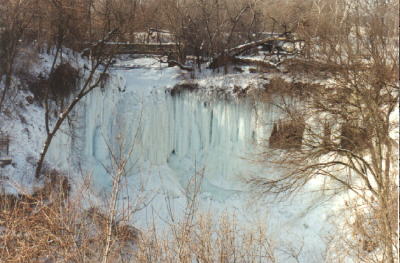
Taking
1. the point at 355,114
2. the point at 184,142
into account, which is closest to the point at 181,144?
the point at 184,142

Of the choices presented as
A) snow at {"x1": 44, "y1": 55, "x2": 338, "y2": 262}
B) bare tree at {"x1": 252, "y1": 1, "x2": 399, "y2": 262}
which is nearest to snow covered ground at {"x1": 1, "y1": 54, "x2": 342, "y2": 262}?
snow at {"x1": 44, "y1": 55, "x2": 338, "y2": 262}

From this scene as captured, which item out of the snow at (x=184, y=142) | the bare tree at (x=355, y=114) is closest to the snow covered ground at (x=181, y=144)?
the snow at (x=184, y=142)

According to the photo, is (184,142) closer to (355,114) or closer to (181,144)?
(181,144)

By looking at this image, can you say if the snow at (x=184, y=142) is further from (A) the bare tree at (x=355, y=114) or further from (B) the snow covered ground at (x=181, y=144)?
(A) the bare tree at (x=355, y=114)

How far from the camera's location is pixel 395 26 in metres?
9.61

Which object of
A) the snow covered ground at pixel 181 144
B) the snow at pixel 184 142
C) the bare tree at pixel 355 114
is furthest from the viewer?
the snow at pixel 184 142

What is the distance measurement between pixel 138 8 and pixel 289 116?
26.1 feet

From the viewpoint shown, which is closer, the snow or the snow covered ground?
the snow covered ground

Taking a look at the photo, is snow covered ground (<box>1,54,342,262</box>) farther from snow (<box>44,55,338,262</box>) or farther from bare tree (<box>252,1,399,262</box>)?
bare tree (<box>252,1,399,262</box>)

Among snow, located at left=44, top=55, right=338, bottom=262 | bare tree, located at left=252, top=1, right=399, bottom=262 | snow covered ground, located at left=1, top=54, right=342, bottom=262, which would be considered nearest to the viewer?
bare tree, located at left=252, top=1, right=399, bottom=262

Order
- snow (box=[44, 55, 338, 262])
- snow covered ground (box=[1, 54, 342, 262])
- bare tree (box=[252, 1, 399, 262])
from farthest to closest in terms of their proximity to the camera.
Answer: snow (box=[44, 55, 338, 262]), snow covered ground (box=[1, 54, 342, 262]), bare tree (box=[252, 1, 399, 262])

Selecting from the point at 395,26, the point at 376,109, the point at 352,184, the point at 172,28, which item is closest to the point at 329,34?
the point at 395,26

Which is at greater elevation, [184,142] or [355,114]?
[355,114]

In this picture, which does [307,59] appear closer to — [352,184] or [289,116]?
[289,116]
